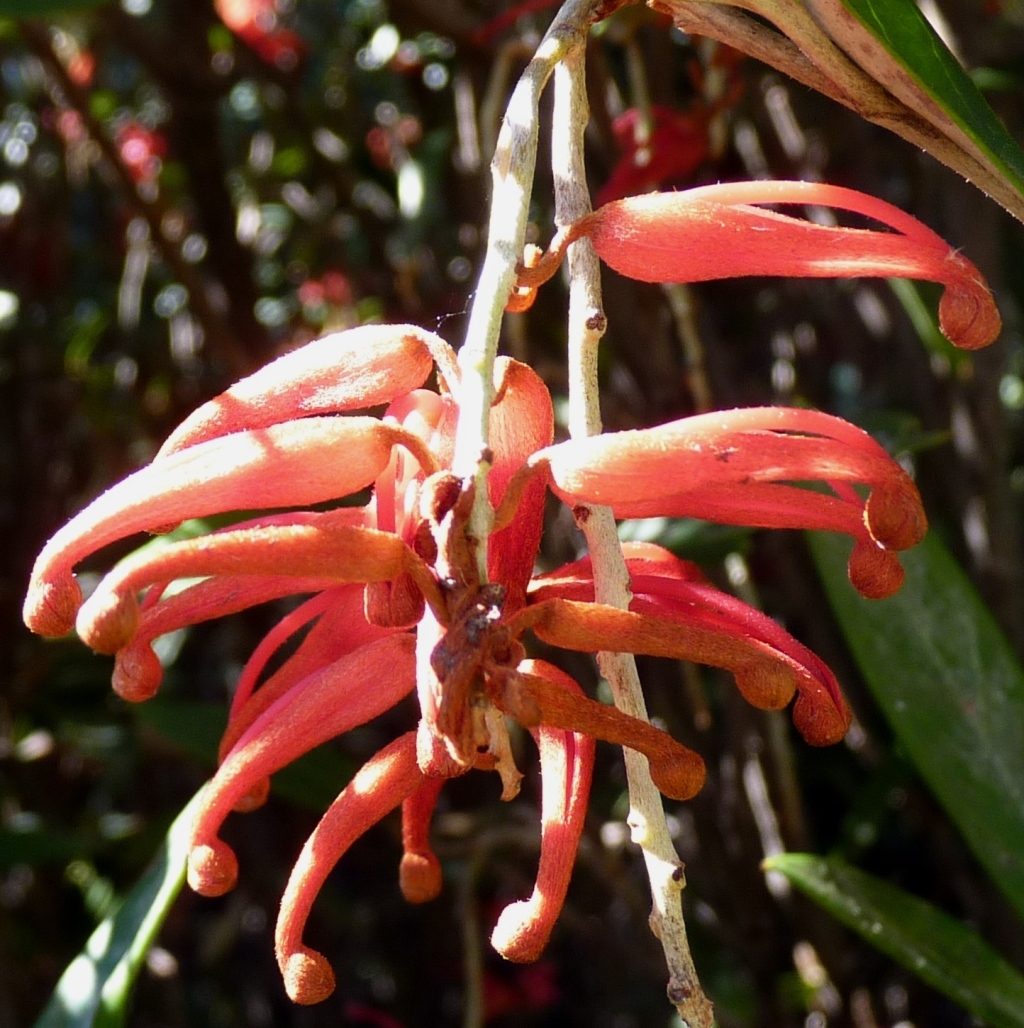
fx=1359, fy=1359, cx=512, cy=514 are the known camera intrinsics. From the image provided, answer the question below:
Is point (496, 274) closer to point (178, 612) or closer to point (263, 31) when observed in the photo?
point (178, 612)

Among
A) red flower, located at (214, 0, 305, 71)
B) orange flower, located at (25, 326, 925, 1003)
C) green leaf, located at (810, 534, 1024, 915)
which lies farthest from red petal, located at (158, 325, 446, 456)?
red flower, located at (214, 0, 305, 71)

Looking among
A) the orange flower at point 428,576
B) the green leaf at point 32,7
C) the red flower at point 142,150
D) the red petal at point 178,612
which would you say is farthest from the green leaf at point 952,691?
the red flower at point 142,150

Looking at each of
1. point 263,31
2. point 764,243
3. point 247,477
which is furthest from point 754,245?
point 263,31

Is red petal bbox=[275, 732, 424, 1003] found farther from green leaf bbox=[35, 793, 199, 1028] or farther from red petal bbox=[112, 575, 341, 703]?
green leaf bbox=[35, 793, 199, 1028]

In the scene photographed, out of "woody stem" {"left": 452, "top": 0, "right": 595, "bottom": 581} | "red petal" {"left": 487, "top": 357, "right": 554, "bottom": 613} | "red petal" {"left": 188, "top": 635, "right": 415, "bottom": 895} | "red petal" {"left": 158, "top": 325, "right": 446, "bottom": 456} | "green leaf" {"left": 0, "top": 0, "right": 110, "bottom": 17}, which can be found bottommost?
"red petal" {"left": 188, "top": 635, "right": 415, "bottom": 895}

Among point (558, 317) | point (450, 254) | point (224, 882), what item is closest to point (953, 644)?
point (224, 882)

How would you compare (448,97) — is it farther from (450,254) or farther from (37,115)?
(37,115)
